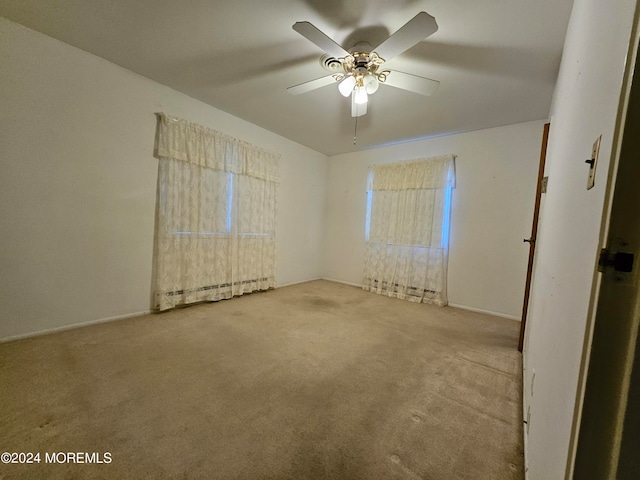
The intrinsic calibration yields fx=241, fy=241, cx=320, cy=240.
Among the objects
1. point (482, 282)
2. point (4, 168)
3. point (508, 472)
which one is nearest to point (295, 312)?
point (508, 472)

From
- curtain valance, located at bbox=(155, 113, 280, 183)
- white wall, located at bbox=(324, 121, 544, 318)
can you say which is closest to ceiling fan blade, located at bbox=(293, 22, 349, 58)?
curtain valance, located at bbox=(155, 113, 280, 183)

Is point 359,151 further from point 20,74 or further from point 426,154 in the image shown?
point 20,74

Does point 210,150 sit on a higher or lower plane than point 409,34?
lower

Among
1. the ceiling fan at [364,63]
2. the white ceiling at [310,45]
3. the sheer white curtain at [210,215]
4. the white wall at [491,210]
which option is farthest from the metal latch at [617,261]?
the white wall at [491,210]

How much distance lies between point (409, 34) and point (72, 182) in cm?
289

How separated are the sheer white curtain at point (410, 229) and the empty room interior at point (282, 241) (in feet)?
0.12

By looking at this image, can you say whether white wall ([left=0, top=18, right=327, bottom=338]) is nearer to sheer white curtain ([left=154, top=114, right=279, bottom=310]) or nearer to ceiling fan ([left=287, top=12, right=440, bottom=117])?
sheer white curtain ([left=154, top=114, right=279, bottom=310])

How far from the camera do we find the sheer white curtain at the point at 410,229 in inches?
135

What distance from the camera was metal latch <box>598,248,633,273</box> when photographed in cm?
35

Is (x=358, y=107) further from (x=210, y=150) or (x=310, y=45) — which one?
(x=210, y=150)

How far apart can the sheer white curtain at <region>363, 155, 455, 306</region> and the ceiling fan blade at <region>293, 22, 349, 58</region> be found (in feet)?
7.63

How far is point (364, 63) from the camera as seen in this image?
1822 mm

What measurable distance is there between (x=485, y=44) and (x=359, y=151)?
8.69ft

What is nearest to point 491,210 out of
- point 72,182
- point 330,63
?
point 330,63
